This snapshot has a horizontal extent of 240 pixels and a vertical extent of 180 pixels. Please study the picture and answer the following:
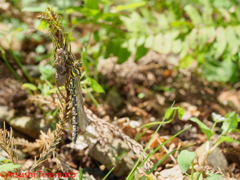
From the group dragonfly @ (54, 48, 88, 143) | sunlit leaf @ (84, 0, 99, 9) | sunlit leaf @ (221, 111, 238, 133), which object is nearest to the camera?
dragonfly @ (54, 48, 88, 143)

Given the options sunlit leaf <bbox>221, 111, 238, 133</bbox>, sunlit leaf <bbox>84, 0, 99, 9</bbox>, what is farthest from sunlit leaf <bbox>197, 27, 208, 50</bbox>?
sunlit leaf <bbox>84, 0, 99, 9</bbox>

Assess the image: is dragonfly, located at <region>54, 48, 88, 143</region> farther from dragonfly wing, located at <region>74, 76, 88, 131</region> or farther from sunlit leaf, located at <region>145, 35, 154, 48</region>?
sunlit leaf, located at <region>145, 35, 154, 48</region>

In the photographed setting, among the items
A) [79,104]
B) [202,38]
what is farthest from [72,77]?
[202,38]

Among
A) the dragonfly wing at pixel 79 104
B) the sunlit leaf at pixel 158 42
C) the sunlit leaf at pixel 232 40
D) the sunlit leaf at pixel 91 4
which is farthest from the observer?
the sunlit leaf at pixel 158 42

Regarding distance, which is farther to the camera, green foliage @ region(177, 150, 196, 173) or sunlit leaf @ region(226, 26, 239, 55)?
sunlit leaf @ region(226, 26, 239, 55)

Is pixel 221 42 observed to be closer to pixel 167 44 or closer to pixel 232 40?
pixel 232 40

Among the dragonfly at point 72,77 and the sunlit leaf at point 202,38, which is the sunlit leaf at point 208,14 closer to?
the sunlit leaf at point 202,38

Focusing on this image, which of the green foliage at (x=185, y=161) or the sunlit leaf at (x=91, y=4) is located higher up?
the sunlit leaf at (x=91, y=4)

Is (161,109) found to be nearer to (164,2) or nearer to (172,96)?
(172,96)

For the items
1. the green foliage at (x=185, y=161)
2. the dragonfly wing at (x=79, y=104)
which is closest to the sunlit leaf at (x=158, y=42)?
the dragonfly wing at (x=79, y=104)
